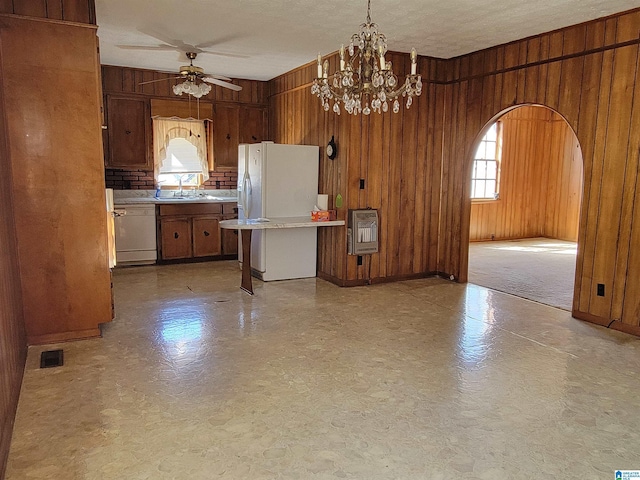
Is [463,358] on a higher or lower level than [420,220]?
lower

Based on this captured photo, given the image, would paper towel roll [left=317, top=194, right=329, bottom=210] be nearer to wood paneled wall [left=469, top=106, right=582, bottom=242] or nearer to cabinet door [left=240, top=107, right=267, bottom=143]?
cabinet door [left=240, top=107, right=267, bottom=143]

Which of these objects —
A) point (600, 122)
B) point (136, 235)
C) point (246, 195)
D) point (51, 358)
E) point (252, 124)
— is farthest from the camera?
point (252, 124)

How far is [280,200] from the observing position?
596 cm

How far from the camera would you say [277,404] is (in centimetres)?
290

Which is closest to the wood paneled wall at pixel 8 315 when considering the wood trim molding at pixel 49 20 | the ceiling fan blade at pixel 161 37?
the wood trim molding at pixel 49 20

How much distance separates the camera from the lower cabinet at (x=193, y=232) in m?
6.85

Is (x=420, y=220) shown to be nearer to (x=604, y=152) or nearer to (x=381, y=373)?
(x=604, y=152)

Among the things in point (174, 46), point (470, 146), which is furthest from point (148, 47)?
point (470, 146)

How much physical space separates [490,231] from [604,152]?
17.4 ft

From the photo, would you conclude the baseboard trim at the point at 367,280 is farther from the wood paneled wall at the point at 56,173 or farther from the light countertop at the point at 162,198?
the wood paneled wall at the point at 56,173

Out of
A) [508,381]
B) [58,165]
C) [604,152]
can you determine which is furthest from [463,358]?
[58,165]

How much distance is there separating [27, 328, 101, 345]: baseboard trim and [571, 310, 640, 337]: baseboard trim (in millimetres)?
4299

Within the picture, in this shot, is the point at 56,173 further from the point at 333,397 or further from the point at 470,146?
the point at 470,146

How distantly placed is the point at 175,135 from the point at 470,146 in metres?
4.30
